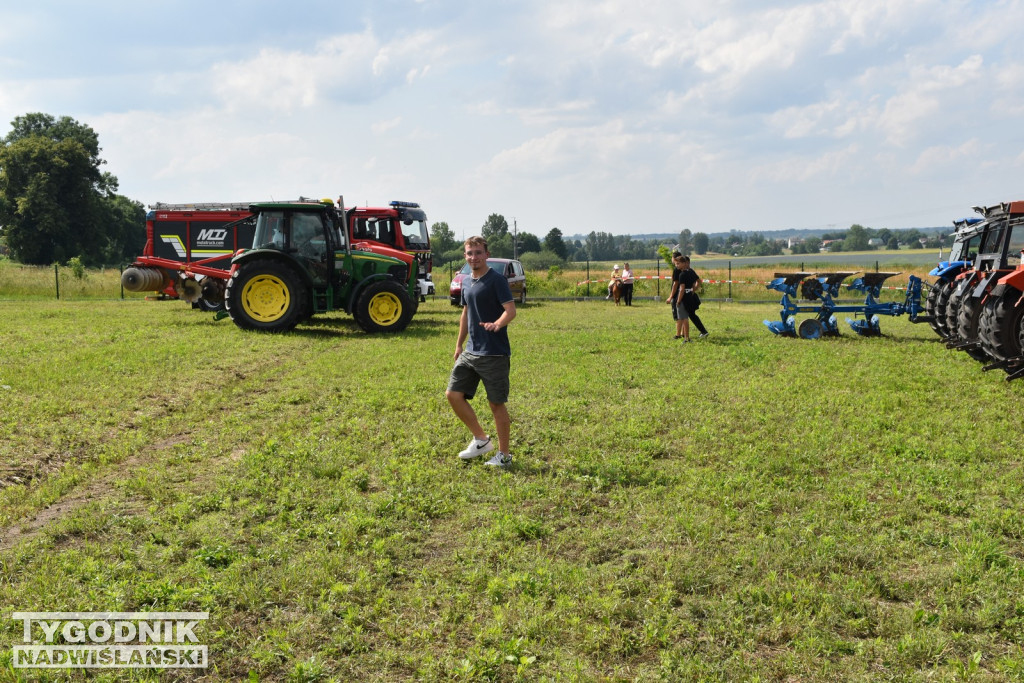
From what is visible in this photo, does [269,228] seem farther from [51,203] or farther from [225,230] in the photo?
[51,203]

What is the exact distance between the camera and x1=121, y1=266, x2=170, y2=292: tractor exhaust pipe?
61.2ft

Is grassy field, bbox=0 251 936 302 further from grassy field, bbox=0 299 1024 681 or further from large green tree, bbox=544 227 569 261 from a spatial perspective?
large green tree, bbox=544 227 569 261

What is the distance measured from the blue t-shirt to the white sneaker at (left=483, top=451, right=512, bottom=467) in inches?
33.3

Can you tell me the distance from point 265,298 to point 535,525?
11255 millimetres

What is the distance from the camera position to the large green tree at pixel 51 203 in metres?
56.1

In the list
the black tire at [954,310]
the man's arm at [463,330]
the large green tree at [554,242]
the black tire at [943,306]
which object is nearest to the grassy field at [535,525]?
the man's arm at [463,330]

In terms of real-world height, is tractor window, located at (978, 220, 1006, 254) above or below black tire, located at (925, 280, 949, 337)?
above

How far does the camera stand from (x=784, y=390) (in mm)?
Result: 9383

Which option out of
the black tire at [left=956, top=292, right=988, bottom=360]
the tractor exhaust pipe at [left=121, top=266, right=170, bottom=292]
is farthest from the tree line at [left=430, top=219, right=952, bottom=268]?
the black tire at [left=956, top=292, right=988, bottom=360]

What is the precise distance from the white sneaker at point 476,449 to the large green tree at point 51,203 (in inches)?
2392

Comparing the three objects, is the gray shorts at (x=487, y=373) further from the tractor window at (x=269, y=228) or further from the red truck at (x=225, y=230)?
the red truck at (x=225, y=230)

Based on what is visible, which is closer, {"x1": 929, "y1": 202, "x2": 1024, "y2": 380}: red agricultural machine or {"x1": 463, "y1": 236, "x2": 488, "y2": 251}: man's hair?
{"x1": 463, "y1": 236, "x2": 488, "y2": 251}: man's hair

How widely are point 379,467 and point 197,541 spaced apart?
1.72m

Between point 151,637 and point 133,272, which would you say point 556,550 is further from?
point 133,272
